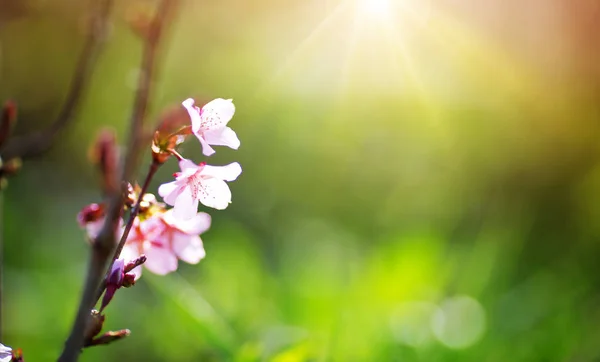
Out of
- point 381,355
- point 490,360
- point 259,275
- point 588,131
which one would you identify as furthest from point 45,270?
point 588,131

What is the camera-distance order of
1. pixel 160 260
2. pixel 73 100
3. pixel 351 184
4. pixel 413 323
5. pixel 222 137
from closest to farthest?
pixel 222 137 → pixel 160 260 → pixel 73 100 → pixel 413 323 → pixel 351 184

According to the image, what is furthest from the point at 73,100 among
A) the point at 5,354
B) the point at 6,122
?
the point at 5,354

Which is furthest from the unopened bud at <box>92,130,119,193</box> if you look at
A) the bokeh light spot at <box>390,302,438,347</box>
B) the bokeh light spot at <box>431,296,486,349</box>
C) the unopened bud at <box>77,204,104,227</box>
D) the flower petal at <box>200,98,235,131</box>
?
the bokeh light spot at <box>431,296,486,349</box>

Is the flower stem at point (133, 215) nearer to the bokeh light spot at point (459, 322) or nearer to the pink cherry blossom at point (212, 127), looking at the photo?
the pink cherry blossom at point (212, 127)

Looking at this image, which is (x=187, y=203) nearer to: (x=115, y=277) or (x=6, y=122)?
(x=115, y=277)

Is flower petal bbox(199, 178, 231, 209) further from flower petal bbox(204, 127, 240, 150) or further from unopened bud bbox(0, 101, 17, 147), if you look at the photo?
unopened bud bbox(0, 101, 17, 147)

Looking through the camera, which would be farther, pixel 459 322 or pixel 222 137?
pixel 459 322
